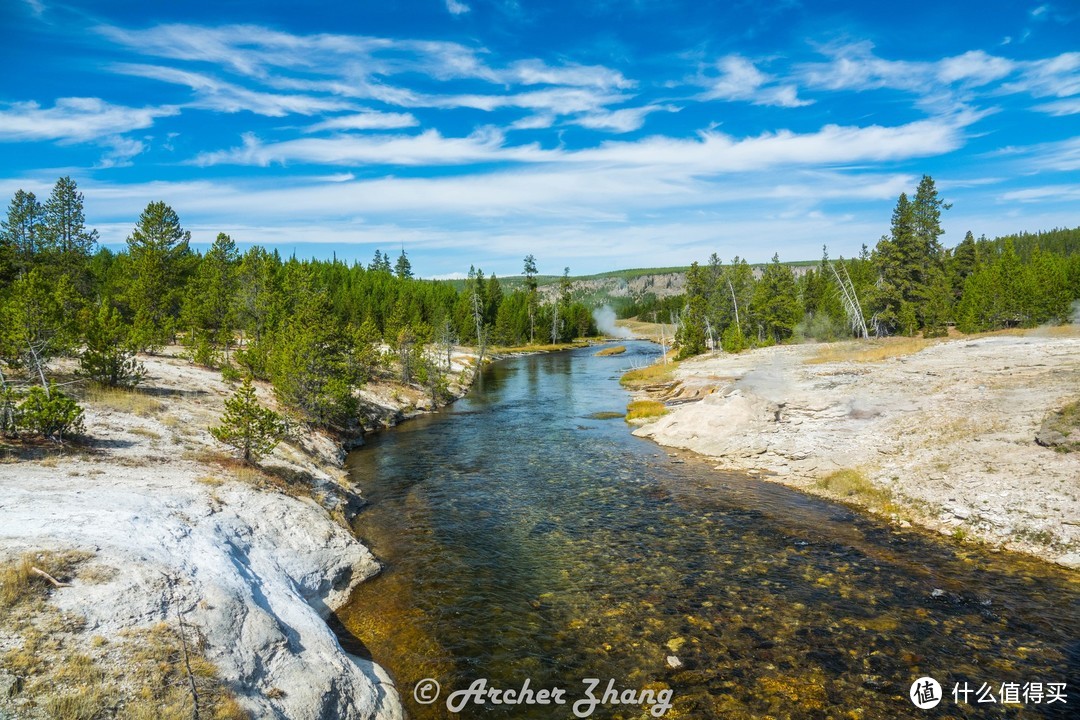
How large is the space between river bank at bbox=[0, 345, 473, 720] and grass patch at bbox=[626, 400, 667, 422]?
24.5 meters

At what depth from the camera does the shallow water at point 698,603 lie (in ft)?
37.4

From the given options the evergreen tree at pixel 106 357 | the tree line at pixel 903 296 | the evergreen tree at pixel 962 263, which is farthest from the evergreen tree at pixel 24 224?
Result: the evergreen tree at pixel 962 263

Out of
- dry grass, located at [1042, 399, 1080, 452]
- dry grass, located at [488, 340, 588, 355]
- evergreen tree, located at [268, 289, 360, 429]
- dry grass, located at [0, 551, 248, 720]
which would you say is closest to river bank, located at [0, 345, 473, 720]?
dry grass, located at [0, 551, 248, 720]

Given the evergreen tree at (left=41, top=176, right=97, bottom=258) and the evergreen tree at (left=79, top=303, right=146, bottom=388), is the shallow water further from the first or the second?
the evergreen tree at (left=41, top=176, right=97, bottom=258)

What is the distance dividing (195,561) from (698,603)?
12.5 m

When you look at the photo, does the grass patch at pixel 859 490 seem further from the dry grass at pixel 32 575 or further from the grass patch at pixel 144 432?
the grass patch at pixel 144 432

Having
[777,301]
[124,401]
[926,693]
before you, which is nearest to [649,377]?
[777,301]

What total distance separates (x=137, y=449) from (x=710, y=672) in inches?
827

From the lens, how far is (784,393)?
35438 millimetres

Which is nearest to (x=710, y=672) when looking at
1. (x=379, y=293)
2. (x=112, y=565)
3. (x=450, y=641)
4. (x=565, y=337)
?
(x=450, y=641)

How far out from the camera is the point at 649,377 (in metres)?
63.8

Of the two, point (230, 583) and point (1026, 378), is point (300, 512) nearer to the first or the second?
point (230, 583)

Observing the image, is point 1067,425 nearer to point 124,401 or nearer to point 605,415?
point 605,415

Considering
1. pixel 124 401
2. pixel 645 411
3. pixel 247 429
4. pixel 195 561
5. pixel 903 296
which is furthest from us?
pixel 903 296
